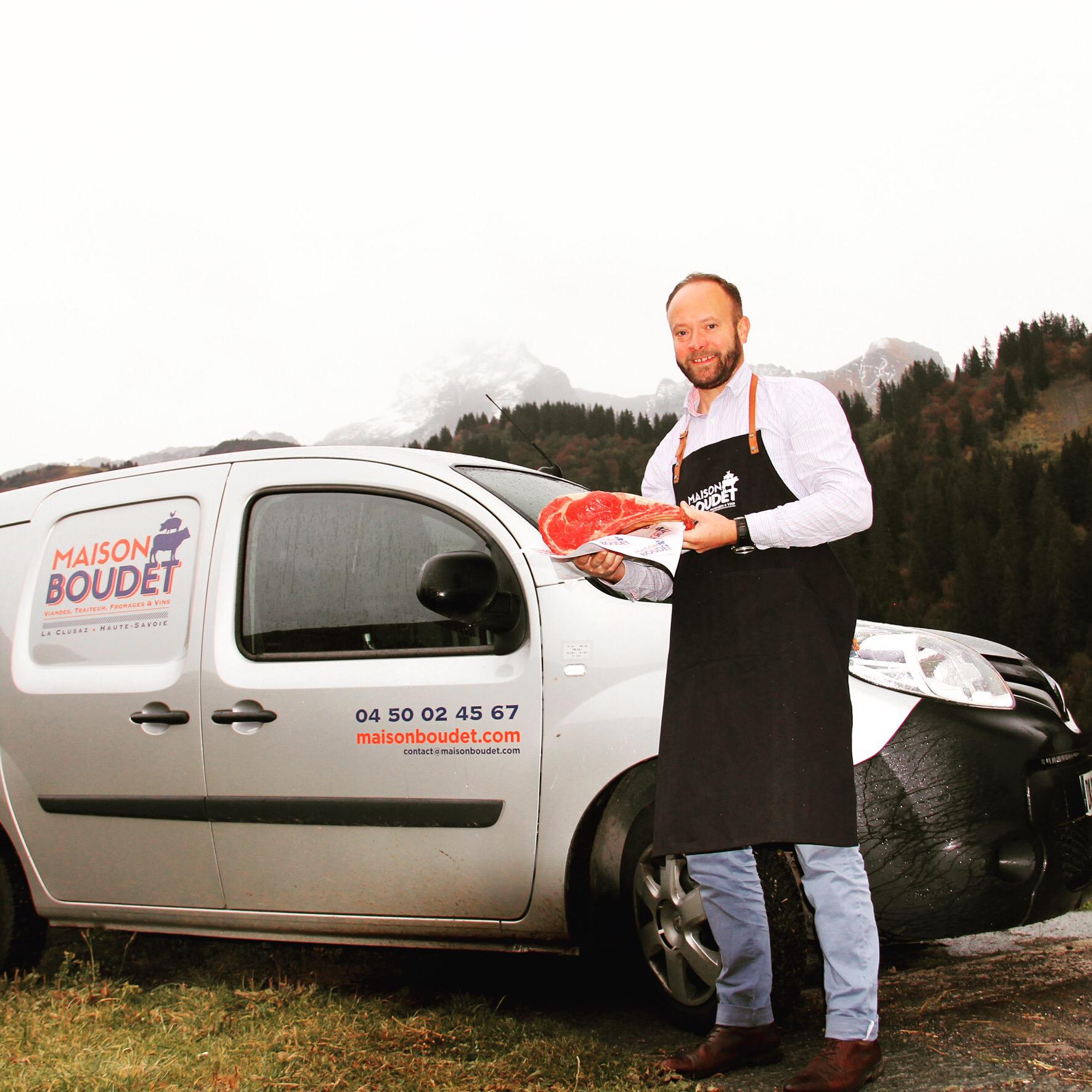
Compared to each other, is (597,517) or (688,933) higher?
(597,517)

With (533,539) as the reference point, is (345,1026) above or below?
below

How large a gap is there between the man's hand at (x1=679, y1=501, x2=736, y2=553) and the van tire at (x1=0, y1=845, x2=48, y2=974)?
2.74 metres

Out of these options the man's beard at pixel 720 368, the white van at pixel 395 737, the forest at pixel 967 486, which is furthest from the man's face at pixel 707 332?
the forest at pixel 967 486

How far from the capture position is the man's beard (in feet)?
8.34

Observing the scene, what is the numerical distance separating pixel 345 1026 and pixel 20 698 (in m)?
1.61

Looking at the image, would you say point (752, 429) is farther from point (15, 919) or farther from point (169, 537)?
point (15, 919)

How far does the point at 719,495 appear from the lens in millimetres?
2512

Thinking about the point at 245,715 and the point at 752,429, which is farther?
the point at 245,715

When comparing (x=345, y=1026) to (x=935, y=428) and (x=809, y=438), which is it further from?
(x=935, y=428)

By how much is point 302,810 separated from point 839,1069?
1.60 metres

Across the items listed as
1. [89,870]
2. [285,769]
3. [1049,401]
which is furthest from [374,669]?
[1049,401]

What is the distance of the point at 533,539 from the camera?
10.1ft

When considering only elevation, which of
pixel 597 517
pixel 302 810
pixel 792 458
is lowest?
pixel 302 810

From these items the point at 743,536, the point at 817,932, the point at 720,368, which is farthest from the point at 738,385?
the point at 817,932
